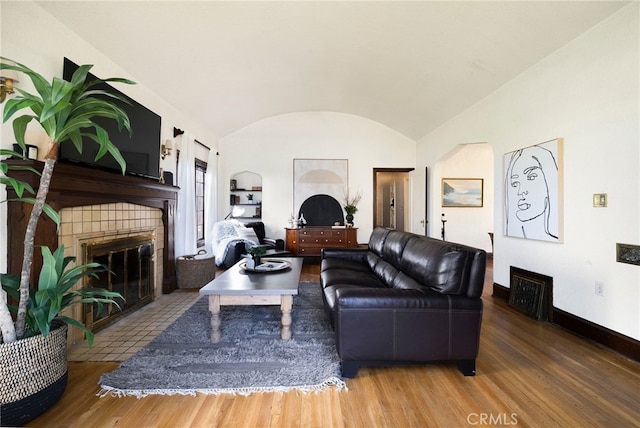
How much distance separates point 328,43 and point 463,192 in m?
4.39

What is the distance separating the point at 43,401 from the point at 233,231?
3.52 metres

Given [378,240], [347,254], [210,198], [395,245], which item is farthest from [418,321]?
[210,198]

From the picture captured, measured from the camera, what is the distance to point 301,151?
19.6 feet

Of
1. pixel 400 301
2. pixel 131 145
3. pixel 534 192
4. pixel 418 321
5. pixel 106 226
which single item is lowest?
pixel 418 321

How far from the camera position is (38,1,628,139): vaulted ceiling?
2328mm

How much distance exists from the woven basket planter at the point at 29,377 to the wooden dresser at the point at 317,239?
158 inches

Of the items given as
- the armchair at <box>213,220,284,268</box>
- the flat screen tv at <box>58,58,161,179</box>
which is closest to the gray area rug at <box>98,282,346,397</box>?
the flat screen tv at <box>58,58,161,179</box>

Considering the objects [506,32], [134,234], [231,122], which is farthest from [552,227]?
[231,122]

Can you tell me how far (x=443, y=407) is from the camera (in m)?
1.50

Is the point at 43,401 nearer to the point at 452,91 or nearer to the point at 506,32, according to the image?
the point at 506,32

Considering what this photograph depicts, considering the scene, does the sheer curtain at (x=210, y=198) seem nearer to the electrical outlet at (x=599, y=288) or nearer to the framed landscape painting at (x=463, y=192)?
the framed landscape painting at (x=463, y=192)

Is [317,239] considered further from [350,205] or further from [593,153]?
[593,153]

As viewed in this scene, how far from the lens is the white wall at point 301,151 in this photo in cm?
593

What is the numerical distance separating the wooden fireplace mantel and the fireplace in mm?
390
